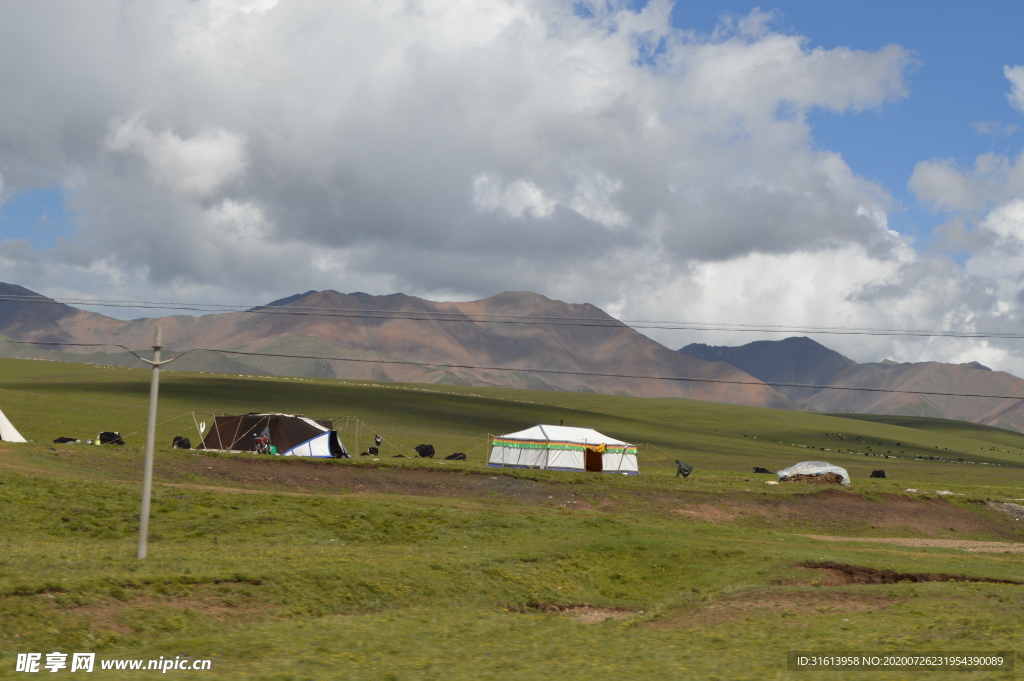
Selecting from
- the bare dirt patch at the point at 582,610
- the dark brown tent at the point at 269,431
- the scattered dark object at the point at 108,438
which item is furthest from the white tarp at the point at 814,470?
the scattered dark object at the point at 108,438

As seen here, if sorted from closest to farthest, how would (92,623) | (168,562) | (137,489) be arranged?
(92,623)
(168,562)
(137,489)

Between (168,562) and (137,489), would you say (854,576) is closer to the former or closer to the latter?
(168,562)

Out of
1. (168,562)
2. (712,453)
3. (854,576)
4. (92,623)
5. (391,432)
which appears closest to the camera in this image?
(92,623)

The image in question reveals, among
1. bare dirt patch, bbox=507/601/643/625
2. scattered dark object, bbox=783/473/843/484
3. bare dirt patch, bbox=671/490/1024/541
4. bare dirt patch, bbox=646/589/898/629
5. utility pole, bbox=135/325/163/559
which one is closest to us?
bare dirt patch, bbox=646/589/898/629

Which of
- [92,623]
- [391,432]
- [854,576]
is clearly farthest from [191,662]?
[391,432]

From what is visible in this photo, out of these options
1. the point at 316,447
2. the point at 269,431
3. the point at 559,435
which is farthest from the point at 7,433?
the point at 559,435

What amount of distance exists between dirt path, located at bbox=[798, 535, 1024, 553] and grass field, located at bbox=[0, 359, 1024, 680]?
0.32m

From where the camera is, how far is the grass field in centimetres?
1577

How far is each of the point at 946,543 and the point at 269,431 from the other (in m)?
40.7

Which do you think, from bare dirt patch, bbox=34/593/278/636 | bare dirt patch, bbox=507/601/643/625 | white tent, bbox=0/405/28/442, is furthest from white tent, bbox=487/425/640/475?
bare dirt patch, bbox=34/593/278/636

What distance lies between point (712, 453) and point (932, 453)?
6557 centimetres

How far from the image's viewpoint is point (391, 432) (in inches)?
4038

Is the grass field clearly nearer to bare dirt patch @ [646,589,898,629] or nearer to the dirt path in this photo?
bare dirt patch @ [646,589,898,629]

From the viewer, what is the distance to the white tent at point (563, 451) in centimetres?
6306
